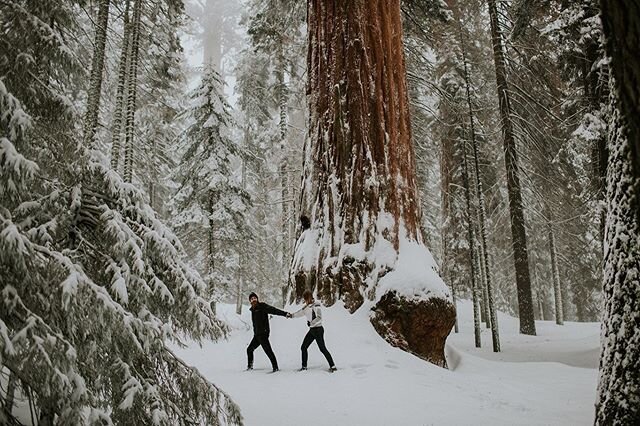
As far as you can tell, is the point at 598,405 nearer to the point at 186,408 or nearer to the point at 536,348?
the point at 186,408

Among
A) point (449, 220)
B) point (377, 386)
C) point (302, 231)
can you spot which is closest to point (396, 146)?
point (302, 231)

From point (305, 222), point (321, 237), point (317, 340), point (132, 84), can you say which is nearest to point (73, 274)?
point (317, 340)

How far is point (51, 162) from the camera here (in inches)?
119

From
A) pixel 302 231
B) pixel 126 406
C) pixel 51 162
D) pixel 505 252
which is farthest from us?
pixel 505 252

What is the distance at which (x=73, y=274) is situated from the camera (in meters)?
2.38

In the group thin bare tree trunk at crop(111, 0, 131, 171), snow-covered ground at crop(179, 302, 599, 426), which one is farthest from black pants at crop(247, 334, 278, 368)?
thin bare tree trunk at crop(111, 0, 131, 171)

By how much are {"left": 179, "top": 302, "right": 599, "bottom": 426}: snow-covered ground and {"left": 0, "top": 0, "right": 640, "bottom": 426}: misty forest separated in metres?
0.04

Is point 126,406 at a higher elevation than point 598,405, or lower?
higher

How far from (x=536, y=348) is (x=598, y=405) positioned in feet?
37.7

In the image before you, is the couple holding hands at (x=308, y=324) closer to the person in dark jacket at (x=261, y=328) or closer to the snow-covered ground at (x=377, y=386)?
the person in dark jacket at (x=261, y=328)

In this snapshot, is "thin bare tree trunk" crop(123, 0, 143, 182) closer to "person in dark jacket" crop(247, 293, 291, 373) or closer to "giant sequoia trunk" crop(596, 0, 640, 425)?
"person in dark jacket" crop(247, 293, 291, 373)

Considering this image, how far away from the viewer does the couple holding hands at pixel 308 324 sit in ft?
21.5

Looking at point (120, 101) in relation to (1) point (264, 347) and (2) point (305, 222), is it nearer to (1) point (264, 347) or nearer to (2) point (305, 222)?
(2) point (305, 222)

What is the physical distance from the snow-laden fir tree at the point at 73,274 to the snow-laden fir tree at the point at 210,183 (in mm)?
14392
